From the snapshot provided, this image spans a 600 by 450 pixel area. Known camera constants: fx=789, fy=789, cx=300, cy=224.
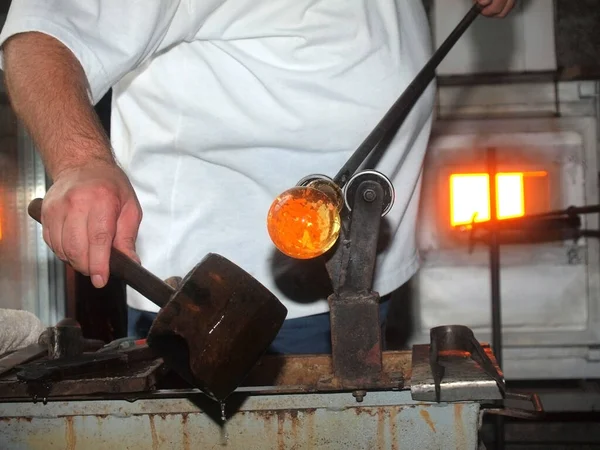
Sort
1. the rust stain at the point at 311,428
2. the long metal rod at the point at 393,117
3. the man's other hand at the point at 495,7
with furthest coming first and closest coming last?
the man's other hand at the point at 495,7
the long metal rod at the point at 393,117
the rust stain at the point at 311,428

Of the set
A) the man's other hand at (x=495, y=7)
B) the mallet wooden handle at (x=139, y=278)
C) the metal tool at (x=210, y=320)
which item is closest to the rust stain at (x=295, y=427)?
the metal tool at (x=210, y=320)

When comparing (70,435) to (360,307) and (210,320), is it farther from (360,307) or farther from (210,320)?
(360,307)

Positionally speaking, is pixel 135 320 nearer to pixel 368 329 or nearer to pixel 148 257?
pixel 148 257

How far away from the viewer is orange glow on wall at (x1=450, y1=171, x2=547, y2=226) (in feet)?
8.51

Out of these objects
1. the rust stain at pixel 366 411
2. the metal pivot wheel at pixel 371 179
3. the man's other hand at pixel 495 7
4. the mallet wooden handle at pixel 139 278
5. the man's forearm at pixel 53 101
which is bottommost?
the rust stain at pixel 366 411

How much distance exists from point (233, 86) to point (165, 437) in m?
0.56

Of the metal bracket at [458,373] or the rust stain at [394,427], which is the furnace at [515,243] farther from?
the rust stain at [394,427]

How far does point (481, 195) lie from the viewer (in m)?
2.60

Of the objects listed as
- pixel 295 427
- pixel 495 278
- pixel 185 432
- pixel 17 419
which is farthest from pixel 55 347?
pixel 495 278

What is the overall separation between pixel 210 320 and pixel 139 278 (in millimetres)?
97

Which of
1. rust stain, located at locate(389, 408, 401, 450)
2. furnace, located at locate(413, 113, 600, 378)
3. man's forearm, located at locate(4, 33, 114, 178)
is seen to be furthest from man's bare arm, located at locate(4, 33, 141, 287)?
furnace, located at locate(413, 113, 600, 378)

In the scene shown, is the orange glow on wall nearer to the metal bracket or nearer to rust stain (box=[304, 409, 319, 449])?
the metal bracket

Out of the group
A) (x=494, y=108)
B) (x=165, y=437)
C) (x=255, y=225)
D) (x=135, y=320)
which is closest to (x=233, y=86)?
(x=255, y=225)

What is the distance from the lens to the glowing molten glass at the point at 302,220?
32.7 inches
